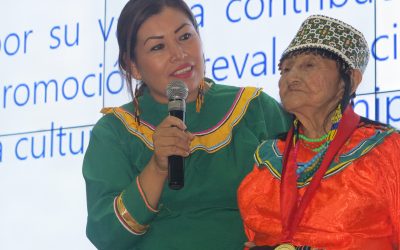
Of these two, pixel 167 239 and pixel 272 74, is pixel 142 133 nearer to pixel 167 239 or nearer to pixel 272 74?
pixel 167 239

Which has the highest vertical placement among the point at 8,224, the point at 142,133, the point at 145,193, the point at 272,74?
the point at 272,74

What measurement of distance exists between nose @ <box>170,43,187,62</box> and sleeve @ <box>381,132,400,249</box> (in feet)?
2.15

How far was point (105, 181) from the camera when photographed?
2.12 metres

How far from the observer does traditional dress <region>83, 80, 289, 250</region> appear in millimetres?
2062

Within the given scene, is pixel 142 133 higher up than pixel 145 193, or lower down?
higher up

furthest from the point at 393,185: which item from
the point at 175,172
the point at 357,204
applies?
the point at 175,172

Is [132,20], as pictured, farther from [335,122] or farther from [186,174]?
[335,122]

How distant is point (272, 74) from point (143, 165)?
85 centimetres

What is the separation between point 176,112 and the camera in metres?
1.92

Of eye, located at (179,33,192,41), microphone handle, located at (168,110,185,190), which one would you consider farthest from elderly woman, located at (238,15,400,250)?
eye, located at (179,33,192,41)

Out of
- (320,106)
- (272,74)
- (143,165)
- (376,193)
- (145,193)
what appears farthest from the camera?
(272,74)

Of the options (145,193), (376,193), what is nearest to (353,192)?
(376,193)

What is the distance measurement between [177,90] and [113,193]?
32 centimetres

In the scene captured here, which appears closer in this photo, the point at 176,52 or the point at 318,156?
the point at 318,156
